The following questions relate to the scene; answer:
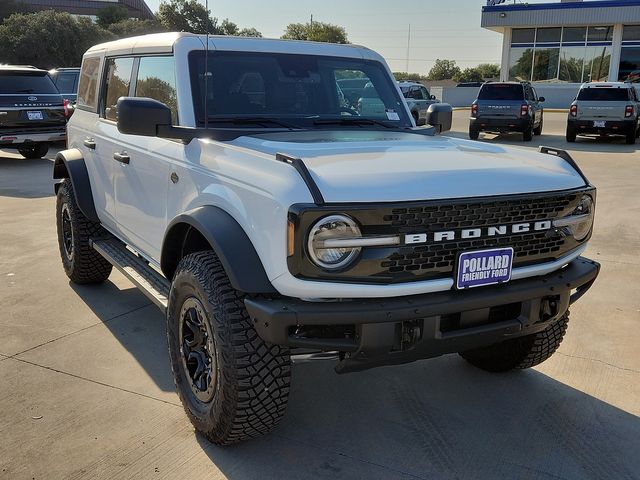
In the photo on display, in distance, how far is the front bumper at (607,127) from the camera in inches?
661

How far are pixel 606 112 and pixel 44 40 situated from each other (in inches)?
1464

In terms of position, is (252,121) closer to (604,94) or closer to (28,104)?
(28,104)

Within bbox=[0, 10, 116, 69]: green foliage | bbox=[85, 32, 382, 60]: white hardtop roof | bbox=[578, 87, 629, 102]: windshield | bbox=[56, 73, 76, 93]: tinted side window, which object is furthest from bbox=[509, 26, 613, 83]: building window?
bbox=[85, 32, 382, 60]: white hardtop roof

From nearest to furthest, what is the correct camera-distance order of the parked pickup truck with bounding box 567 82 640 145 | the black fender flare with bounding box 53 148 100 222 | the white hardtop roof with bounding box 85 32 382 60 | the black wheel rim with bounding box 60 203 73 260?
1. the white hardtop roof with bounding box 85 32 382 60
2. the black fender flare with bounding box 53 148 100 222
3. the black wheel rim with bounding box 60 203 73 260
4. the parked pickup truck with bounding box 567 82 640 145

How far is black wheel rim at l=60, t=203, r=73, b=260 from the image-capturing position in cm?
525

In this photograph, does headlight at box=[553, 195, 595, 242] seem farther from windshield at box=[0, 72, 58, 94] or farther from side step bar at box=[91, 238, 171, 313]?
windshield at box=[0, 72, 58, 94]

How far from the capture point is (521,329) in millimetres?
2857

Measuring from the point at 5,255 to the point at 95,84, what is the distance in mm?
2288

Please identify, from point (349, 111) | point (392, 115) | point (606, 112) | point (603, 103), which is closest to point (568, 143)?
point (606, 112)

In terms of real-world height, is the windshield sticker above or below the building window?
below

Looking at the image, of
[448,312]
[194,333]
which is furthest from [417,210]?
[194,333]

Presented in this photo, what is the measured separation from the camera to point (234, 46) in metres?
3.83

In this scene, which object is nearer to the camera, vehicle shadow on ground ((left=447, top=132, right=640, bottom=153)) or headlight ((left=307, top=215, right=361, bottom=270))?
headlight ((left=307, top=215, right=361, bottom=270))

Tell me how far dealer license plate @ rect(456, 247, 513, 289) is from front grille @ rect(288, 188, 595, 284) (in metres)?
0.04
